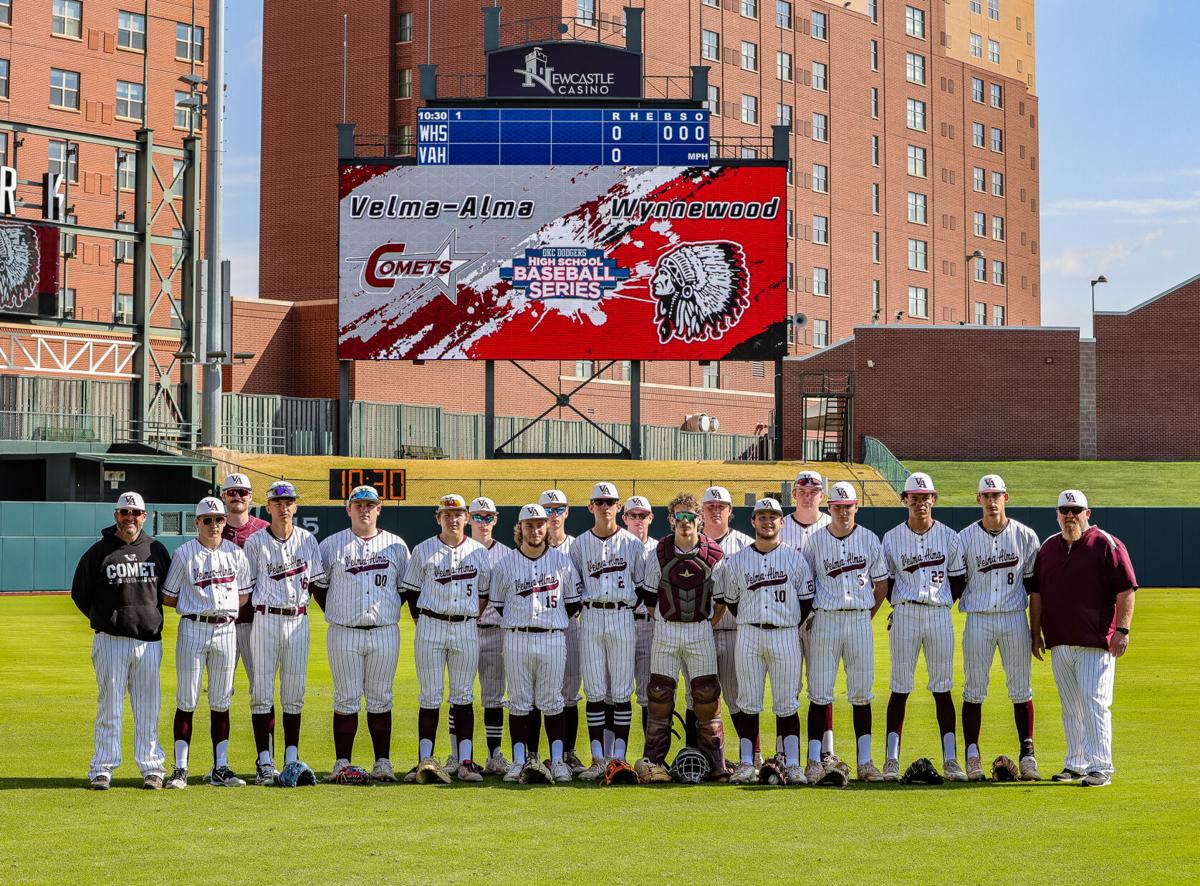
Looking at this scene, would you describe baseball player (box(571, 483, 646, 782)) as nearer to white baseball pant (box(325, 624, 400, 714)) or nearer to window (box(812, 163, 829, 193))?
white baseball pant (box(325, 624, 400, 714))

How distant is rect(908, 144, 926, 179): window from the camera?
75.4 m

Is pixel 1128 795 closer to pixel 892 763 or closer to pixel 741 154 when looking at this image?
pixel 892 763

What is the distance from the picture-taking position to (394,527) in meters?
34.5

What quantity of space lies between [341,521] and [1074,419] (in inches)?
1202

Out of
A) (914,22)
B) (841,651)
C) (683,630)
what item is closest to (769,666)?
(841,651)

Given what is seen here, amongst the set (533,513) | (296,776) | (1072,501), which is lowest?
(296,776)

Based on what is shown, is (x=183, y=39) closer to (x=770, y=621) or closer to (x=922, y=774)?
(x=770, y=621)

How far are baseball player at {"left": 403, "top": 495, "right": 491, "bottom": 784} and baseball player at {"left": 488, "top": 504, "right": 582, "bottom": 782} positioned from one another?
220 millimetres

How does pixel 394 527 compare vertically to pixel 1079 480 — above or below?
below

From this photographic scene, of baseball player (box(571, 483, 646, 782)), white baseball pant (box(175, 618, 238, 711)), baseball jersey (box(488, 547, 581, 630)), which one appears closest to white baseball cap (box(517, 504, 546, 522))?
baseball jersey (box(488, 547, 581, 630))

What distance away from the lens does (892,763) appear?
34.2ft

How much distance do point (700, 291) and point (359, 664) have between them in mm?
28489

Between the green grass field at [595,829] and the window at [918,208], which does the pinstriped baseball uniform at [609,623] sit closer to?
the green grass field at [595,829]

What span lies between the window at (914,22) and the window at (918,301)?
1328 centimetres
